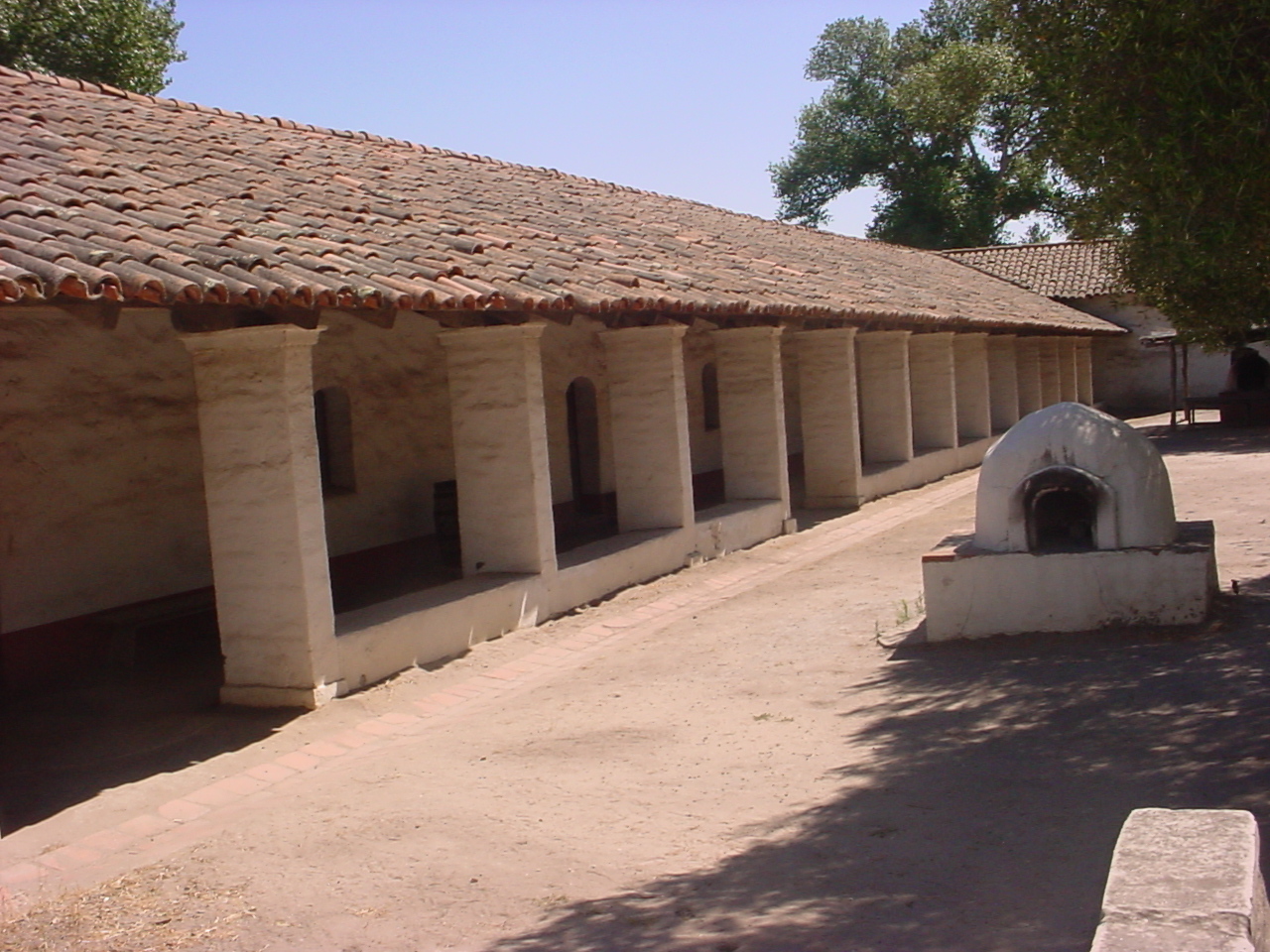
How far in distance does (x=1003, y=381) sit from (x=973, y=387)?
233 cm

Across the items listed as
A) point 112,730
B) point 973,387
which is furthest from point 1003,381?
point 112,730

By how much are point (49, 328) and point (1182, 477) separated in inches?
547

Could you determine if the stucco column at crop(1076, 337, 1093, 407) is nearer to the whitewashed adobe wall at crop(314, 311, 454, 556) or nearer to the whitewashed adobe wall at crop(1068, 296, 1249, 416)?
the whitewashed adobe wall at crop(1068, 296, 1249, 416)

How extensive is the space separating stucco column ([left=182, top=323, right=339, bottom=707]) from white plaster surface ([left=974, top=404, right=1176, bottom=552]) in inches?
172

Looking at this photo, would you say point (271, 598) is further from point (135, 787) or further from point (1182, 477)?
point (1182, 477)

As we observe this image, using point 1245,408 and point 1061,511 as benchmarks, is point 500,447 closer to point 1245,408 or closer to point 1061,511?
point 1061,511

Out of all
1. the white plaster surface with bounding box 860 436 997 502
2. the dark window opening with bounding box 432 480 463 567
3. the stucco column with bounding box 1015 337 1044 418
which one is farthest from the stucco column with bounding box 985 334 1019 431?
the dark window opening with bounding box 432 480 463 567

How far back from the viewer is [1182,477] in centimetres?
1628

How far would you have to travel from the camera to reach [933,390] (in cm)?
1969

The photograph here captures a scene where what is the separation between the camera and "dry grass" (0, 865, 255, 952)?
4324 millimetres

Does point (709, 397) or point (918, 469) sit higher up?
point (709, 397)

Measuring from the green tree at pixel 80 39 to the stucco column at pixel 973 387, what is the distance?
15410 millimetres

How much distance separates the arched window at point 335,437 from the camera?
11.0 meters

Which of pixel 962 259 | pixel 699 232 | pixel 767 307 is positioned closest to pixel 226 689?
pixel 767 307
